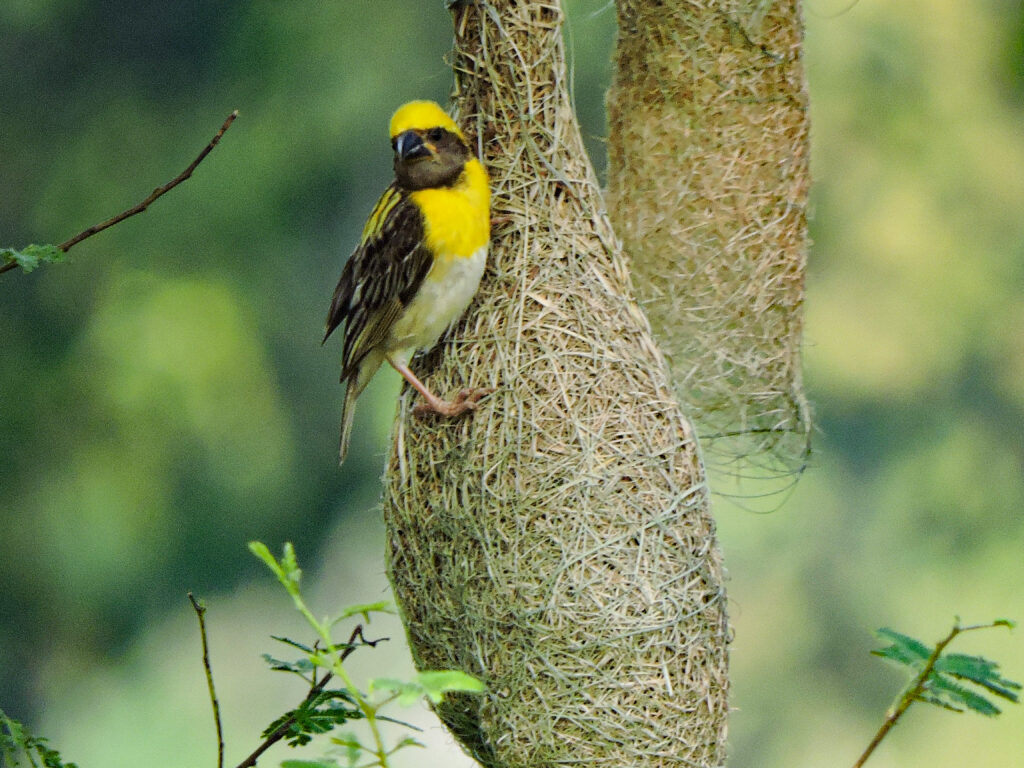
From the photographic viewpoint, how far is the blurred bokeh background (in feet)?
19.4

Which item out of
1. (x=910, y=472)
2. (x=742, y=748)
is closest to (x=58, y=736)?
(x=742, y=748)

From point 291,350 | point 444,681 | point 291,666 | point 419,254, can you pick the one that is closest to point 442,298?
point 419,254

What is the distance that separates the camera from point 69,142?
20.2 feet

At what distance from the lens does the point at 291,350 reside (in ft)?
Result: 20.1

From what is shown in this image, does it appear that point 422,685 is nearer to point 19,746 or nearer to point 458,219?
point 19,746

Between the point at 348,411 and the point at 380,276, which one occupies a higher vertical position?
the point at 380,276

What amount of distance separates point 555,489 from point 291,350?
4454 mm

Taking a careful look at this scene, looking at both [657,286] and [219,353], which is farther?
[219,353]

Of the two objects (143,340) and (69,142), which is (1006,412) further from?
(69,142)

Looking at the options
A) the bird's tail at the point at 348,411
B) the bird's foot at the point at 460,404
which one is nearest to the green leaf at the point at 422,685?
the bird's foot at the point at 460,404

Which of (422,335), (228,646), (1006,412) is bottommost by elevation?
(228,646)

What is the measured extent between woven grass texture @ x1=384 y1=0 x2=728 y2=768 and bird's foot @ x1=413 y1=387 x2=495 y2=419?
0.06 feet

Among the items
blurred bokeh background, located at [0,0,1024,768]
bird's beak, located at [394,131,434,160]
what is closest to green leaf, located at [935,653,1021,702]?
bird's beak, located at [394,131,434,160]

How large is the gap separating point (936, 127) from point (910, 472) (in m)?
1.87
